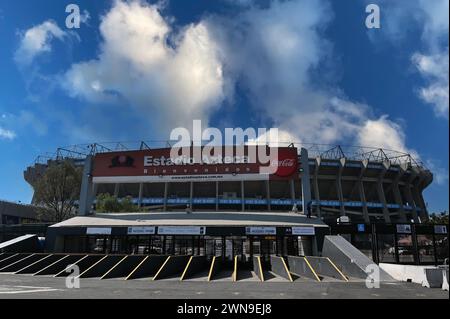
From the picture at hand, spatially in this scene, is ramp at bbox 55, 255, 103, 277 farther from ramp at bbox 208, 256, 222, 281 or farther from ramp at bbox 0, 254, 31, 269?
ramp at bbox 208, 256, 222, 281

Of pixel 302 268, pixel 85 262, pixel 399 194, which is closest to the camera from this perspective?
pixel 302 268

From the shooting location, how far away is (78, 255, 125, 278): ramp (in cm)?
2305

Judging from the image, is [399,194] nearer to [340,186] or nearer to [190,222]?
[340,186]

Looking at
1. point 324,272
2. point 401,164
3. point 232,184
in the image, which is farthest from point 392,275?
point 401,164

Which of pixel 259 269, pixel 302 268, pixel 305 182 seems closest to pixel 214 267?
→ pixel 259 269

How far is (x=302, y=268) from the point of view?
23.5 m

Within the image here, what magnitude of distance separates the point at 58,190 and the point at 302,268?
40449 mm

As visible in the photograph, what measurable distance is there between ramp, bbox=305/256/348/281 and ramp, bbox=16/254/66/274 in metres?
18.2

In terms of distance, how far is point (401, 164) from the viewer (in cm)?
8612
